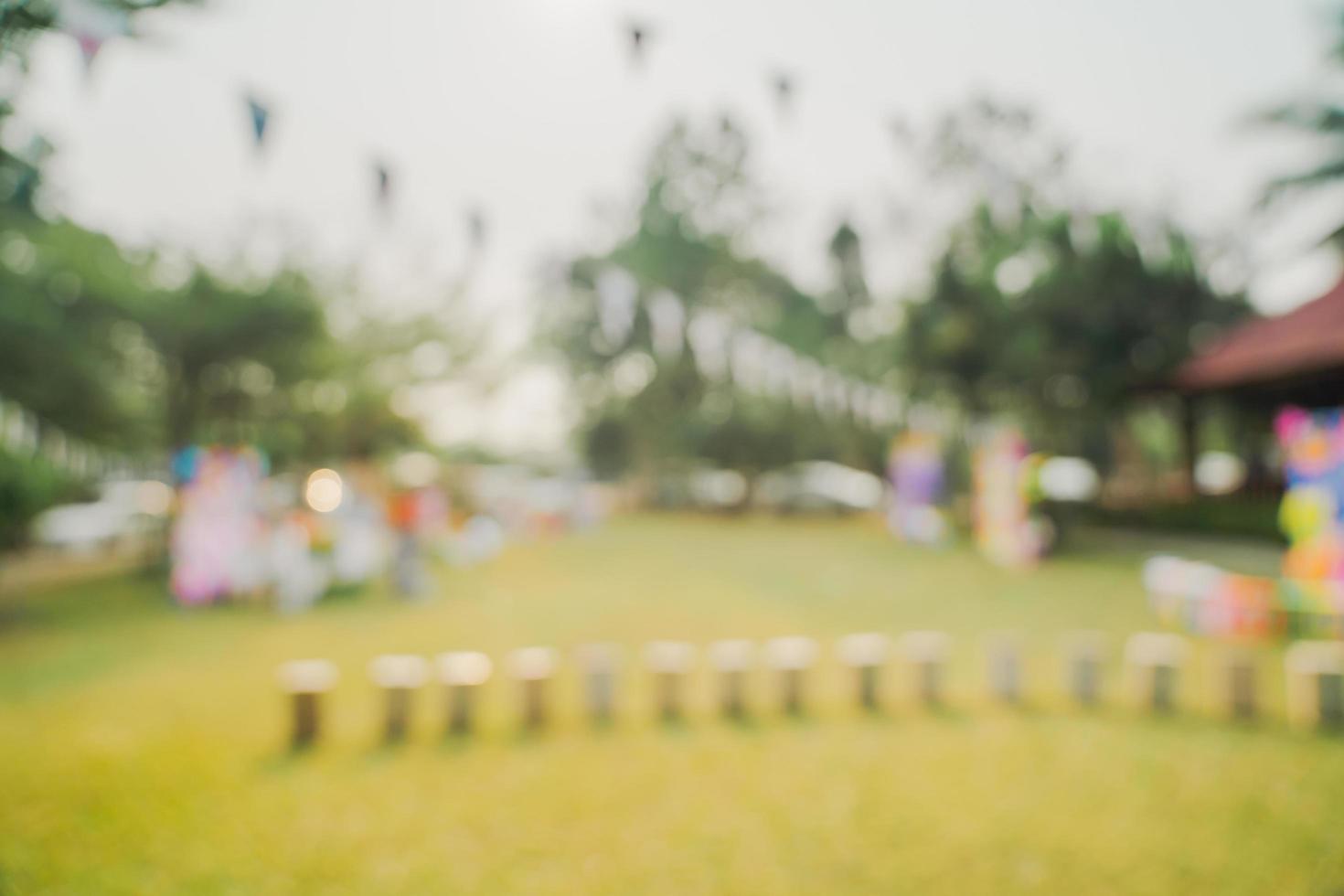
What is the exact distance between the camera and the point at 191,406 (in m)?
13.2

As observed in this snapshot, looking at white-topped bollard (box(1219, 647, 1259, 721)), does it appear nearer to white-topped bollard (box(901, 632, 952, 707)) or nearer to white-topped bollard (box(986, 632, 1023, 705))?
white-topped bollard (box(986, 632, 1023, 705))

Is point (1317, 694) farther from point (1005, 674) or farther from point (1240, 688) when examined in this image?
point (1005, 674)

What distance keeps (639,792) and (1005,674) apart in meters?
3.16

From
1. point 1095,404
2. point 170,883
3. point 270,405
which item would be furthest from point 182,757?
point 1095,404

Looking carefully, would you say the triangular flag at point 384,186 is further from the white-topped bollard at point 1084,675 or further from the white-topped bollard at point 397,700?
the white-topped bollard at point 1084,675

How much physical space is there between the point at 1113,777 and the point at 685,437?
21.4m

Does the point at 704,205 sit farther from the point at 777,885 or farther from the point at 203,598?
the point at 777,885

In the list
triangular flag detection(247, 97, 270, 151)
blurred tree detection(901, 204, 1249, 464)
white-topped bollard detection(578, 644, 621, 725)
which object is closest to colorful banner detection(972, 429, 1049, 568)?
blurred tree detection(901, 204, 1249, 464)

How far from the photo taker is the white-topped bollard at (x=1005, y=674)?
5742mm

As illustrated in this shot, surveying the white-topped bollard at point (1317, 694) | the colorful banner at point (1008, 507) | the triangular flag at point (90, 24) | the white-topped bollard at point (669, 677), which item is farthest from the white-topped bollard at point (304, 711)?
the colorful banner at point (1008, 507)

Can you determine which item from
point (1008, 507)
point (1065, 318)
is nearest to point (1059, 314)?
point (1065, 318)

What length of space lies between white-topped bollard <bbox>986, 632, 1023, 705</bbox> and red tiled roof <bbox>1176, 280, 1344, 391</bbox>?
10070mm

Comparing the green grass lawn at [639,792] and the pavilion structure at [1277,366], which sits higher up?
the pavilion structure at [1277,366]

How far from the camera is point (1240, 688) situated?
17.5 ft
